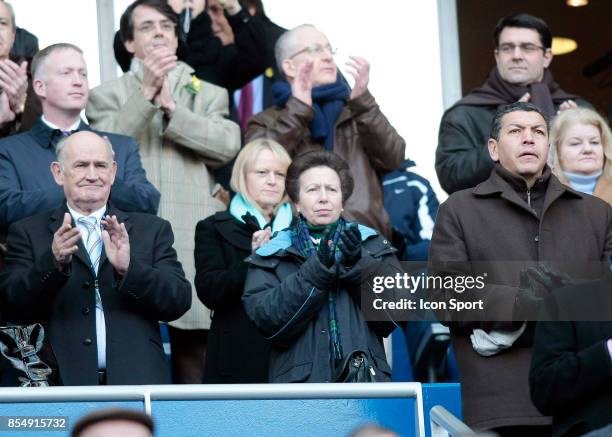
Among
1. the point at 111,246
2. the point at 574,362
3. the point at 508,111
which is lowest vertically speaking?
the point at 574,362

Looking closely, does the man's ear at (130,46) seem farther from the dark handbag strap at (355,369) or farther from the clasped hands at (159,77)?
the dark handbag strap at (355,369)

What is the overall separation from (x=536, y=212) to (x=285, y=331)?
1.28 meters

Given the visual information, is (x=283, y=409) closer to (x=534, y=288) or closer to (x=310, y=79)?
(x=534, y=288)

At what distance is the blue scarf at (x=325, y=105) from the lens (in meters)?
9.17

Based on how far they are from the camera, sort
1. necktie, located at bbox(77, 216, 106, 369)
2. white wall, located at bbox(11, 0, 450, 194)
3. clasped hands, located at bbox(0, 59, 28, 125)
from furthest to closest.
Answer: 1. white wall, located at bbox(11, 0, 450, 194)
2. clasped hands, located at bbox(0, 59, 28, 125)
3. necktie, located at bbox(77, 216, 106, 369)

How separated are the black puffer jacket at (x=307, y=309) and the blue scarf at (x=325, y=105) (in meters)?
1.72

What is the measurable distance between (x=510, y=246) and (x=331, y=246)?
82 cm

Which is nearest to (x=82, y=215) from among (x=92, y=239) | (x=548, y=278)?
(x=92, y=239)

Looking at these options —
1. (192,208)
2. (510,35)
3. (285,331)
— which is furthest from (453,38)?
(285,331)

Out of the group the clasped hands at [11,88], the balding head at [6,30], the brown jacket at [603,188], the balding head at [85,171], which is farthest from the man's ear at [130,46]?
the brown jacket at [603,188]

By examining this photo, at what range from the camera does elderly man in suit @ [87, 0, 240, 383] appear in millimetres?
8812

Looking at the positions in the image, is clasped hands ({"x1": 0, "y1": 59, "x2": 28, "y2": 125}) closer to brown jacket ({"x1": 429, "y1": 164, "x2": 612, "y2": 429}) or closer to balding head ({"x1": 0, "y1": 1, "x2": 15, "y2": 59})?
balding head ({"x1": 0, "y1": 1, "x2": 15, "y2": 59})

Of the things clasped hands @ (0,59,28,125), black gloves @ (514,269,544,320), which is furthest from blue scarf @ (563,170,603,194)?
clasped hands @ (0,59,28,125)

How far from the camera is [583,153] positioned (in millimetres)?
8414
